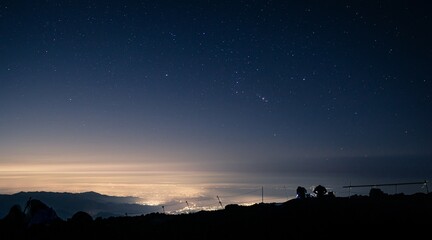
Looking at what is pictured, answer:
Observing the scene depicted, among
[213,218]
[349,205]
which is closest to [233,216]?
[213,218]

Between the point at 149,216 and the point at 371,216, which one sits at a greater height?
the point at 371,216

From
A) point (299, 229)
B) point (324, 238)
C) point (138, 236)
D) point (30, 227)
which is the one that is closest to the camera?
point (324, 238)

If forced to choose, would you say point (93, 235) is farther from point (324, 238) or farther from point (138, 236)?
point (324, 238)

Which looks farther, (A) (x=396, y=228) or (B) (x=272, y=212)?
(B) (x=272, y=212)

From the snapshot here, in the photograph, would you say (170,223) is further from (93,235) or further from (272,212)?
(272,212)

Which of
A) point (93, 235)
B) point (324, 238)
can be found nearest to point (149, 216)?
point (93, 235)

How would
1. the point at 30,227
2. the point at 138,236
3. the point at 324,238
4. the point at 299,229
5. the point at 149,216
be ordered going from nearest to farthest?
the point at 324,238, the point at 299,229, the point at 138,236, the point at 30,227, the point at 149,216
